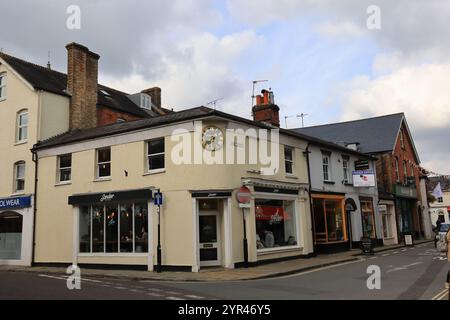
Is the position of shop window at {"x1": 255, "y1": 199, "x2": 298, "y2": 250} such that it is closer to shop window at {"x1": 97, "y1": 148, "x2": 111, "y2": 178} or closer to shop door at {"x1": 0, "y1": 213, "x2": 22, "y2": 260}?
shop window at {"x1": 97, "y1": 148, "x2": 111, "y2": 178}

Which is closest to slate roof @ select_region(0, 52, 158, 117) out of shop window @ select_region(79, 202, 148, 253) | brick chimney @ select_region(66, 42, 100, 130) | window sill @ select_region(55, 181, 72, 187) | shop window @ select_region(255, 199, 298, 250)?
brick chimney @ select_region(66, 42, 100, 130)

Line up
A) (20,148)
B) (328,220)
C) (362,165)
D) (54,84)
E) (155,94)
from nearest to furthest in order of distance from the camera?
(20,148)
(328,220)
(54,84)
(362,165)
(155,94)

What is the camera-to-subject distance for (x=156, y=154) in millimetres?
18766

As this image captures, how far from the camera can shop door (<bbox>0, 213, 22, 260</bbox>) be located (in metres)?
23.0

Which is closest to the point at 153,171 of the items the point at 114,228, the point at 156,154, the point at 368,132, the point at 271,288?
the point at 156,154

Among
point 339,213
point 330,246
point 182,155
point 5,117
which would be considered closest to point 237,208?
point 182,155

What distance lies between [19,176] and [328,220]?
16.9 metres

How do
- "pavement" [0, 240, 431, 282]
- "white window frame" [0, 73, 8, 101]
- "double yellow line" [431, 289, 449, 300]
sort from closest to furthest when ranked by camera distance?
"double yellow line" [431, 289, 449, 300], "pavement" [0, 240, 431, 282], "white window frame" [0, 73, 8, 101]

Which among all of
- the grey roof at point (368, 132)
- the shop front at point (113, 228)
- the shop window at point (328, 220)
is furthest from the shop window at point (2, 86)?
the grey roof at point (368, 132)

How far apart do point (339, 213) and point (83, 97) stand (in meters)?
16.1

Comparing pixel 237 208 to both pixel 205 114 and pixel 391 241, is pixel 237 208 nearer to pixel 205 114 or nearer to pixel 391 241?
pixel 205 114

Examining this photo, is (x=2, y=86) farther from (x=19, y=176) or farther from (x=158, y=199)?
(x=158, y=199)

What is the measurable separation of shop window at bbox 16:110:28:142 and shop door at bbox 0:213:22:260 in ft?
13.5

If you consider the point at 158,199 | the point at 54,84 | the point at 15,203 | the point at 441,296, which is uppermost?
the point at 54,84
